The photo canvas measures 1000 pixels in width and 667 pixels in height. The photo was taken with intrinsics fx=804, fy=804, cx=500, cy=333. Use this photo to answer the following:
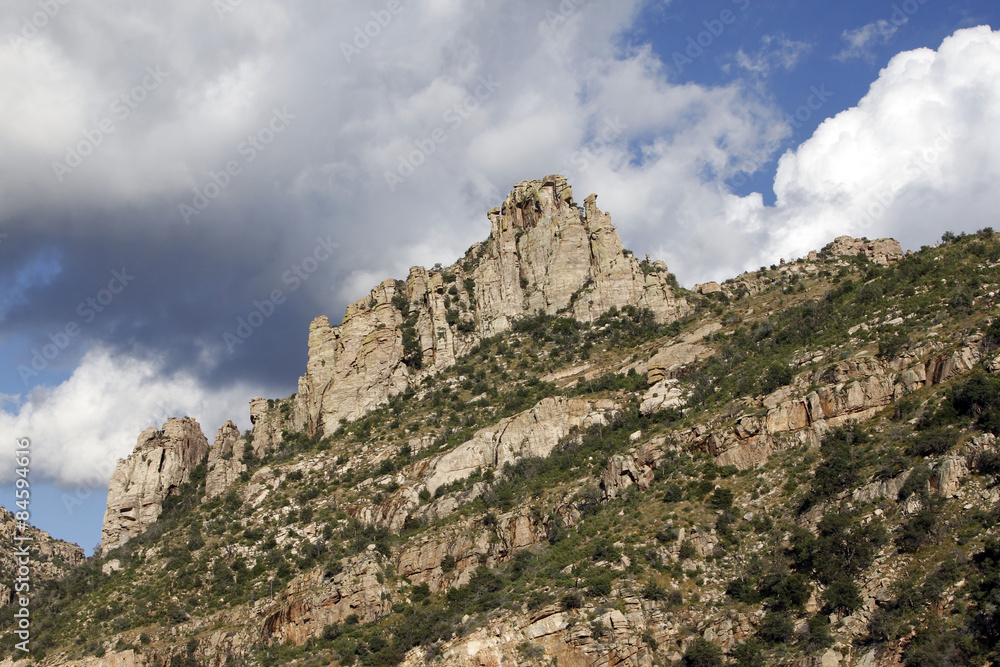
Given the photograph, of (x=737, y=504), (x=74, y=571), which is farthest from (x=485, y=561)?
(x=74, y=571)

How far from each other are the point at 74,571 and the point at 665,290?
77.1m

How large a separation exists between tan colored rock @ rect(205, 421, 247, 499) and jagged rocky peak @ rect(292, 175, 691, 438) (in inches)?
150

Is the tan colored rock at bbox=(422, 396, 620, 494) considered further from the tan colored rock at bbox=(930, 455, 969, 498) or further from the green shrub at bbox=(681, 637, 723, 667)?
the tan colored rock at bbox=(930, 455, 969, 498)

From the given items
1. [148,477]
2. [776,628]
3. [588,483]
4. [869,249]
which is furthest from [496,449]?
[869,249]

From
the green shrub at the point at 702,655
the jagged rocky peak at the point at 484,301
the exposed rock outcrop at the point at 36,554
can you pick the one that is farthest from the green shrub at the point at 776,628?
the exposed rock outcrop at the point at 36,554

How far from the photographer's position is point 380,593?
6756cm

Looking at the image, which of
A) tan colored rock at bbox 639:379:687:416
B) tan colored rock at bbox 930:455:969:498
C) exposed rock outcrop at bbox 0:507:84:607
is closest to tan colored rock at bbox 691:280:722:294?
tan colored rock at bbox 639:379:687:416

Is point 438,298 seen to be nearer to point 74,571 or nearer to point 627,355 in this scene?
point 627,355

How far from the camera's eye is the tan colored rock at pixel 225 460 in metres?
95.2

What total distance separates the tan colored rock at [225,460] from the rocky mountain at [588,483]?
474 millimetres

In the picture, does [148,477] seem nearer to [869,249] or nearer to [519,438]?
[519,438]

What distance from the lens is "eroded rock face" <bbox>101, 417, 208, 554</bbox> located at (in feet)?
320

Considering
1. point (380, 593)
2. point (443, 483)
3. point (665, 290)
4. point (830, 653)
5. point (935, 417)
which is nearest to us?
point (830, 653)

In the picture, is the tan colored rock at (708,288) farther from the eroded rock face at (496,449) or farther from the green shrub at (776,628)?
the green shrub at (776,628)
